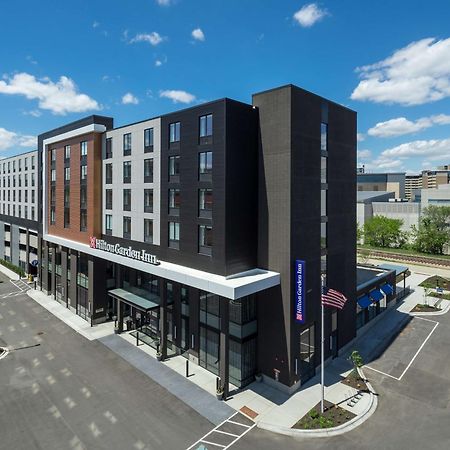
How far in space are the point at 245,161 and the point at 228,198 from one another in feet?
11.4

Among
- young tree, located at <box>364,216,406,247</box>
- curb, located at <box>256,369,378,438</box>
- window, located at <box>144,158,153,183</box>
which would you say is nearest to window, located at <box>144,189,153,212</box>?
window, located at <box>144,158,153,183</box>

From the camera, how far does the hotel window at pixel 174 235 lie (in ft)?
100

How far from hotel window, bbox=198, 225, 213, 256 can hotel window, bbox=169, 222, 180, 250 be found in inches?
117

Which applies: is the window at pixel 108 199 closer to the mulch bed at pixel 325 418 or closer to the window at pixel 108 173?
the window at pixel 108 173

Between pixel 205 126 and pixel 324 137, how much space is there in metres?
10.6

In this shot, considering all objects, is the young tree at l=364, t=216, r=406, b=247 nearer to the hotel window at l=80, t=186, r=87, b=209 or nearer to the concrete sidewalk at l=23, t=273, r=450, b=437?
the concrete sidewalk at l=23, t=273, r=450, b=437

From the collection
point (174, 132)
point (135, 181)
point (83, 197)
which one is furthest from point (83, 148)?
point (174, 132)

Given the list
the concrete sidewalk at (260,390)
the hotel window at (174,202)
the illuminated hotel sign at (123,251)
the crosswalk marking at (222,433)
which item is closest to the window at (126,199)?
the illuminated hotel sign at (123,251)

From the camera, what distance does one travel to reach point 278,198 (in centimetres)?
2666

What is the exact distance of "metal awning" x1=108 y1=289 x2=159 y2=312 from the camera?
33375 mm

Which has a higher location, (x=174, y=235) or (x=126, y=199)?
(x=126, y=199)

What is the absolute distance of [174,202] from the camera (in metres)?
30.8

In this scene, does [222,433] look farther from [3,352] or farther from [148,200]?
[3,352]

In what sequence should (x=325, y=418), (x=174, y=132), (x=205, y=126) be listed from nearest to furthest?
(x=325, y=418) < (x=205, y=126) < (x=174, y=132)
